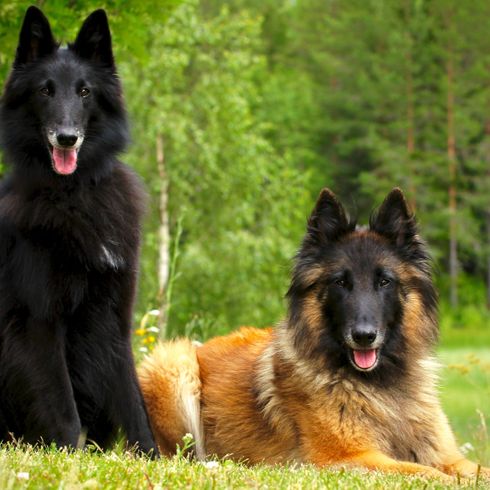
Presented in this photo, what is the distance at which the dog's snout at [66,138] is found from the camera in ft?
18.0

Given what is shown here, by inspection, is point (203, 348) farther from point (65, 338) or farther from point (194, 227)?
point (194, 227)

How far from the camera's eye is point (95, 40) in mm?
5887

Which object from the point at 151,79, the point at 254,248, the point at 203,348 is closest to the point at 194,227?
the point at 254,248

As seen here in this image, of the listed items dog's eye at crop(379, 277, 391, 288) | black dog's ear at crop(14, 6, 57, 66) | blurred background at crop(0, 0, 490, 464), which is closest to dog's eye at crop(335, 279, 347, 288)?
dog's eye at crop(379, 277, 391, 288)

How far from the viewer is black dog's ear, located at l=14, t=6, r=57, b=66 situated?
572 centimetres

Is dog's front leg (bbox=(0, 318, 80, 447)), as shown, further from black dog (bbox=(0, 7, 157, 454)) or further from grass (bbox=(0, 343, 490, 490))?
grass (bbox=(0, 343, 490, 490))

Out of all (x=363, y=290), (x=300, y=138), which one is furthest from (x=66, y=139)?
(x=300, y=138)

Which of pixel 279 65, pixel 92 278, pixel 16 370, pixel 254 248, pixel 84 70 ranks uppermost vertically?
pixel 279 65

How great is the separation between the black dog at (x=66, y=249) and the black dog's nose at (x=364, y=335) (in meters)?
1.39

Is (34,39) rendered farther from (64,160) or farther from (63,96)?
(64,160)

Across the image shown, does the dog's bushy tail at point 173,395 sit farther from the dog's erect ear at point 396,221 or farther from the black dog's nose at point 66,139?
the black dog's nose at point 66,139

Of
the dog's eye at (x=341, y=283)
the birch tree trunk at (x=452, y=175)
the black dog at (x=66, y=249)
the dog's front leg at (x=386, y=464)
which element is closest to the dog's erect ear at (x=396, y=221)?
the dog's eye at (x=341, y=283)

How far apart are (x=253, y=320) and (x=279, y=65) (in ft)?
78.9

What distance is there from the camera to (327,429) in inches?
241
